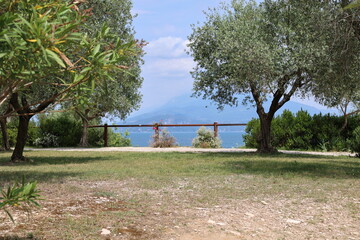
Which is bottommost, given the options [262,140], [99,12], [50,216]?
[50,216]

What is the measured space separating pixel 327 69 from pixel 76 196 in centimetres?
1003

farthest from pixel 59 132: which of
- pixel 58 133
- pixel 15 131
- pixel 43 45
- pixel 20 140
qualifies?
pixel 43 45

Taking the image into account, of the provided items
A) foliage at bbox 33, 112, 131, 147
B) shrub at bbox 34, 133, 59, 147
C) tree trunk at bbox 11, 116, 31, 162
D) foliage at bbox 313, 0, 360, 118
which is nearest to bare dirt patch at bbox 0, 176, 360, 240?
foliage at bbox 313, 0, 360, 118

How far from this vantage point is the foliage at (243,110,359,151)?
797 inches

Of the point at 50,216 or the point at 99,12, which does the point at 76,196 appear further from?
the point at 99,12

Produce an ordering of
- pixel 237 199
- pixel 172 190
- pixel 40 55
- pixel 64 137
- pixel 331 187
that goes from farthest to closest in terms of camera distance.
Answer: pixel 64 137 → pixel 331 187 → pixel 172 190 → pixel 237 199 → pixel 40 55

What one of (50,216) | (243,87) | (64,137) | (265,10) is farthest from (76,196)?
(64,137)

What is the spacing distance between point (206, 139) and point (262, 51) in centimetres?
1031

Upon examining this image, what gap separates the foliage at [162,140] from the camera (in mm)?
24203

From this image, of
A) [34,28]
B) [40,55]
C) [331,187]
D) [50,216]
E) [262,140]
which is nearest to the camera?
[34,28]

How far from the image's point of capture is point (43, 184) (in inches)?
347

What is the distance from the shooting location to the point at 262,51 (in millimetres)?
Answer: 14961

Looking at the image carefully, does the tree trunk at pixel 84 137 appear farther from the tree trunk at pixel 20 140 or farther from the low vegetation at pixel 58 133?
the tree trunk at pixel 20 140

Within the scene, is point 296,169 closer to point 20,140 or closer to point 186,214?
point 186,214
